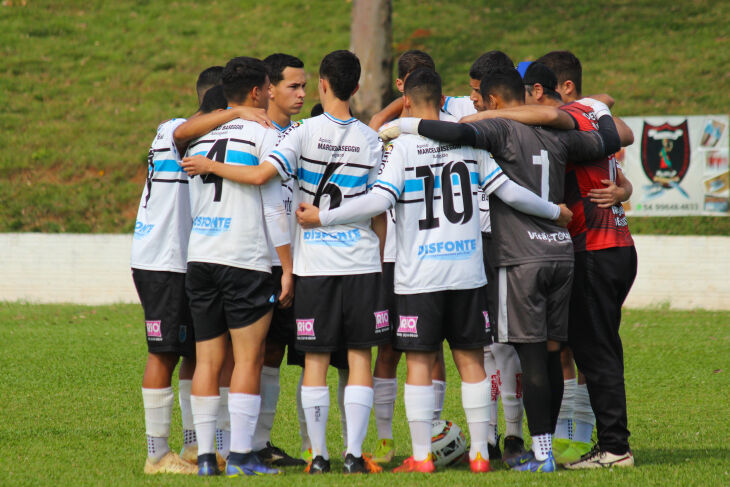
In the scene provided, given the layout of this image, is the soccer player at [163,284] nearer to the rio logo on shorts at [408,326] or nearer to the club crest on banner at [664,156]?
the rio logo on shorts at [408,326]

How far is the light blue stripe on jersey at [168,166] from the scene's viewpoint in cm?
532

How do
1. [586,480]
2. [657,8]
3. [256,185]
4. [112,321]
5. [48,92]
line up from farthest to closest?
[657,8], [48,92], [112,321], [256,185], [586,480]

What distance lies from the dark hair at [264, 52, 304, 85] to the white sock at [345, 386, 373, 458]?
218 cm

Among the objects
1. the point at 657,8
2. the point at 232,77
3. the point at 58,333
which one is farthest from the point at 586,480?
the point at 657,8

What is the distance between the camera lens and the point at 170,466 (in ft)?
16.9

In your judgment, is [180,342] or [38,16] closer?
[180,342]

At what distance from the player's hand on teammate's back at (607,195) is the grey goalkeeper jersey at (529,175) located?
248 mm

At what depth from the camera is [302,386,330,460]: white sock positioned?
4996 mm

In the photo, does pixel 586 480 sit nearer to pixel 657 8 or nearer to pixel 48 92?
pixel 48 92

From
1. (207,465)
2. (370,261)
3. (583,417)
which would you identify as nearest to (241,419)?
(207,465)

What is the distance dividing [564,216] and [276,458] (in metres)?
2.45

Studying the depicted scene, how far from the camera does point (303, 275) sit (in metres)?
5.02

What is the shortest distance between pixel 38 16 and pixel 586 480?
2244 centimetres

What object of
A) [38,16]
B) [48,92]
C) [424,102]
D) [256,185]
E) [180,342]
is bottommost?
[180,342]
